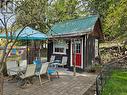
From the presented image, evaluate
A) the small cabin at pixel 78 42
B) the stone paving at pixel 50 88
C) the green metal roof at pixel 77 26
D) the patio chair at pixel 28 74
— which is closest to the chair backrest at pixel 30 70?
the patio chair at pixel 28 74

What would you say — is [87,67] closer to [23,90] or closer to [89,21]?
[89,21]

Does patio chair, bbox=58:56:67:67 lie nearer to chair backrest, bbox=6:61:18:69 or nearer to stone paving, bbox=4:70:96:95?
chair backrest, bbox=6:61:18:69

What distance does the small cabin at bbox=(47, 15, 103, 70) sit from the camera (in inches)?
645

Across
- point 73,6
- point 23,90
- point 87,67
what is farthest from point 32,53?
point 73,6

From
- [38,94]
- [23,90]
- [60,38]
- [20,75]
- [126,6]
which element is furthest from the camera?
[126,6]

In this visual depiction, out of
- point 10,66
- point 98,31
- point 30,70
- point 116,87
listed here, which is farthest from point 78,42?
point 30,70

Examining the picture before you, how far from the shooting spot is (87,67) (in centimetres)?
1642

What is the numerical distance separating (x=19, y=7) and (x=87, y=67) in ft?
37.2

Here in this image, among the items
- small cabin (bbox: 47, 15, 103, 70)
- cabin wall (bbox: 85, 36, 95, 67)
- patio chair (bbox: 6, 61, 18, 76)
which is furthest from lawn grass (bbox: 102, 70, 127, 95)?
patio chair (bbox: 6, 61, 18, 76)

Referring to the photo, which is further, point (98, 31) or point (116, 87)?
point (98, 31)

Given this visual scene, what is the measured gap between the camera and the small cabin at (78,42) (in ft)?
53.8

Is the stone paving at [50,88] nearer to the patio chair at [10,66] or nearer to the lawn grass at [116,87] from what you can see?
the patio chair at [10,66]

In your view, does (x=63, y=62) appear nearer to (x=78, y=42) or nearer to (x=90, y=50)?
(x=78, y=42)

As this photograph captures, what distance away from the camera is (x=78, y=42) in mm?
17047
